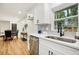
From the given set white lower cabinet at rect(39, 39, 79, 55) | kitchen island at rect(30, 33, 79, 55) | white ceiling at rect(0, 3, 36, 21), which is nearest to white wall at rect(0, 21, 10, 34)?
white ceiling at rect(0, 3, 36, 21)

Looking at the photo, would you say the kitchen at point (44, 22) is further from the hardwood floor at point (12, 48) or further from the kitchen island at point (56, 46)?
the hardwood floor at point (12, 48)

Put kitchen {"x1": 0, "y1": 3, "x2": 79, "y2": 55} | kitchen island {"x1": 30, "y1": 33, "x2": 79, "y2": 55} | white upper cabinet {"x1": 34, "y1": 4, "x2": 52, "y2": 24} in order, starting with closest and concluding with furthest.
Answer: kitchen island {"x1": 30, "y1": 33, "x2": 79, "y2": 55}, kitchen {"x1": 0, "y1": 3, "x2": 79, "y2": 55}, white upper cabinet {"x1": 34, "y1": 4, "x2": 52, "y2": 24}

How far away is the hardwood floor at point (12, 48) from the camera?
6.53 feet

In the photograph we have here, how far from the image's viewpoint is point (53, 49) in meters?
1.85

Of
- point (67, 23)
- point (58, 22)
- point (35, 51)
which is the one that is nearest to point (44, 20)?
point (58, 22)

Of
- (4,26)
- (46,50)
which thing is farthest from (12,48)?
(46,50)

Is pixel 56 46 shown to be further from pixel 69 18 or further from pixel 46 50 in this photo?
Result: pixel 69 18

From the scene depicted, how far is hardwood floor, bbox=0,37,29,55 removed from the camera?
199 cm

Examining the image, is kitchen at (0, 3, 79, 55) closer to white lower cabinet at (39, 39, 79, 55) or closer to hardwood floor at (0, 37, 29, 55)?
white lower cabinet at (39, 39, 79, 55)

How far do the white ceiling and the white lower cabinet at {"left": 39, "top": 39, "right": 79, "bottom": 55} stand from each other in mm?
592

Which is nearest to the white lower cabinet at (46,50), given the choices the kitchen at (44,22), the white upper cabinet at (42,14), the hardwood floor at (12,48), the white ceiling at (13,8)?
the kitchen at (44,22)

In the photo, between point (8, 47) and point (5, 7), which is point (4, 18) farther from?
point (8, 47)

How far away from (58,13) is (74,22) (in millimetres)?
360

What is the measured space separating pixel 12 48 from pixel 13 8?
0.64m
